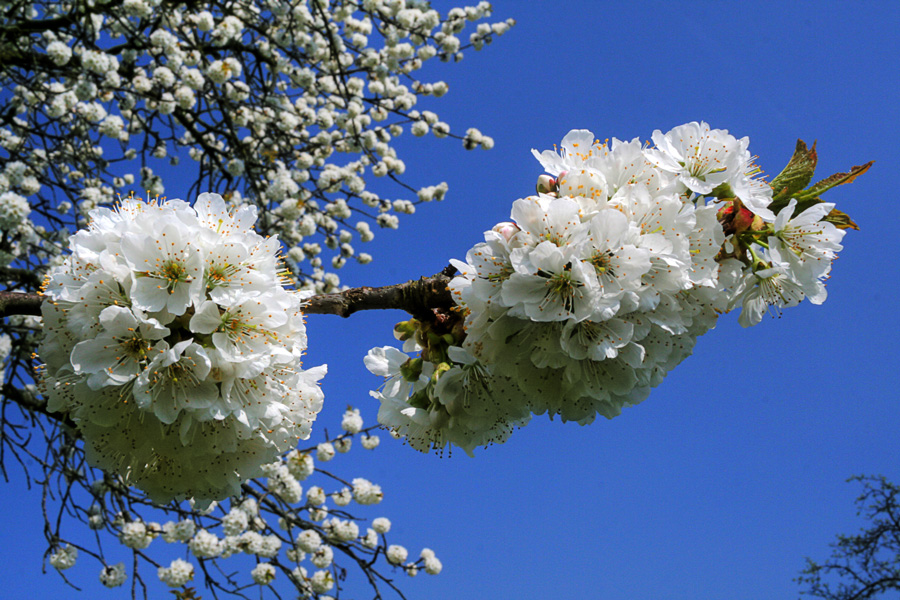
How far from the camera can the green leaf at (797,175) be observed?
1803mm

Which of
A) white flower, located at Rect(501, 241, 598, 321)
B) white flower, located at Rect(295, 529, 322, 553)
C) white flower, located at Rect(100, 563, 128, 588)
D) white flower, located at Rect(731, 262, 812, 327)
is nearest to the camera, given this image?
white flower, located at Rect(501, 241, 598, 321)

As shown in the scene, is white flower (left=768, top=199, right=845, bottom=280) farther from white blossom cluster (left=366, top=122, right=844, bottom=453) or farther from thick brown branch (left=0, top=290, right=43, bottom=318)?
thick brown branch (left=0, top=290, right=43, bottom=318)

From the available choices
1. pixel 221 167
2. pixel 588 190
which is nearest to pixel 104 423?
pixel 588 190

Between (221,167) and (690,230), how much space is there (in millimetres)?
5184

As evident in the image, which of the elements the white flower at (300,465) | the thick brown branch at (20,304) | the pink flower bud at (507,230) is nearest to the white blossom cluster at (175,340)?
the thick brown branch at (20,304)

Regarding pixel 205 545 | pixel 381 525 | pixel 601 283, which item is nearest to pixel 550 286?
pixel 601 283

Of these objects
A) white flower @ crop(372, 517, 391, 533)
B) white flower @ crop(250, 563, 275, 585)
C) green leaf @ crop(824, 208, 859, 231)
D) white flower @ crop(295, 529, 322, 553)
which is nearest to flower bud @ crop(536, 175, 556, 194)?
green leaf @ crop(824, 208, 859, 231)

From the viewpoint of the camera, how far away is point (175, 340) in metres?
1.49

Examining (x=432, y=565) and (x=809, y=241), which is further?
(x=432, y=565)

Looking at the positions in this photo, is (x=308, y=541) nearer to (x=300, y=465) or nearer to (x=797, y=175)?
(x=300, y=465)

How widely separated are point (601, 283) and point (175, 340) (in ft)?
3.41

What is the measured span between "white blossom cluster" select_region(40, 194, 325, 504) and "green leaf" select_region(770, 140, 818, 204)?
1437 mm

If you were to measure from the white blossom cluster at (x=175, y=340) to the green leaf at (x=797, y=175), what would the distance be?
1437mm

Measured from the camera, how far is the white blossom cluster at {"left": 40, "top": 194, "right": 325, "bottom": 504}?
4.79ft
